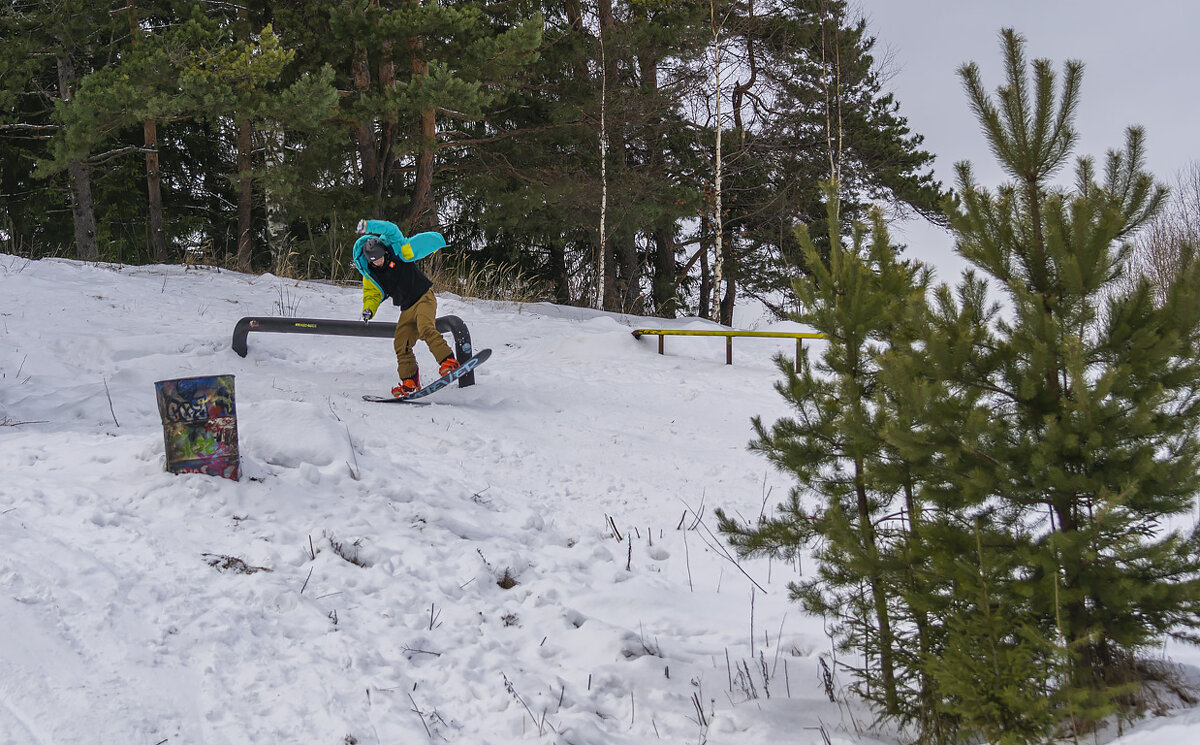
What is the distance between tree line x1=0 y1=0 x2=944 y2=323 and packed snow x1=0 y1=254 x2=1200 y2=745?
5.48 meters

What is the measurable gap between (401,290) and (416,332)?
1.39ft

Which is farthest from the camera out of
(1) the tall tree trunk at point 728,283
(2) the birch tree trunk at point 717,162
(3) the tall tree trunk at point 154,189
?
(1) the tall tree trunk at point 728,283

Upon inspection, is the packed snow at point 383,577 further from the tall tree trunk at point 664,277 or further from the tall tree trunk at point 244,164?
the tall tree trunk at point 664,277

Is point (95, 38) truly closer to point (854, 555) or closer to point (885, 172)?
point (885, 172)

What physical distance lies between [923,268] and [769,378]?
21.3 ft

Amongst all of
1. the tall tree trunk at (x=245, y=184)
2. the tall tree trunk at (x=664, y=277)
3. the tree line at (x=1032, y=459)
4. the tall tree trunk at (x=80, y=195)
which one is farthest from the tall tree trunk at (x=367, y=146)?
the tree line at (x=1032, y=459)

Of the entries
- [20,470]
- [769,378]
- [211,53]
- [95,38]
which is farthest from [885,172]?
[20,470]

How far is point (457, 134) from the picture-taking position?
15.8m

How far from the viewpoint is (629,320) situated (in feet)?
45.7

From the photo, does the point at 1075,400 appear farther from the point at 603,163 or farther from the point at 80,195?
the point at 80,195

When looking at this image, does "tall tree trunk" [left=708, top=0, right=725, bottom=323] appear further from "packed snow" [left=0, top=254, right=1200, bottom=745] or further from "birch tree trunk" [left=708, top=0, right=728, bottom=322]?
"packed snow" [left=0, top=254, right=1200, bottom=745]

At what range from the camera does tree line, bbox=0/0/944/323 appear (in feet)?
39.7

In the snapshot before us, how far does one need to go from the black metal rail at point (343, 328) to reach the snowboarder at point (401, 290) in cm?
31

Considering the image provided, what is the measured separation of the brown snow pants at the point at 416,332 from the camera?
7617mm
